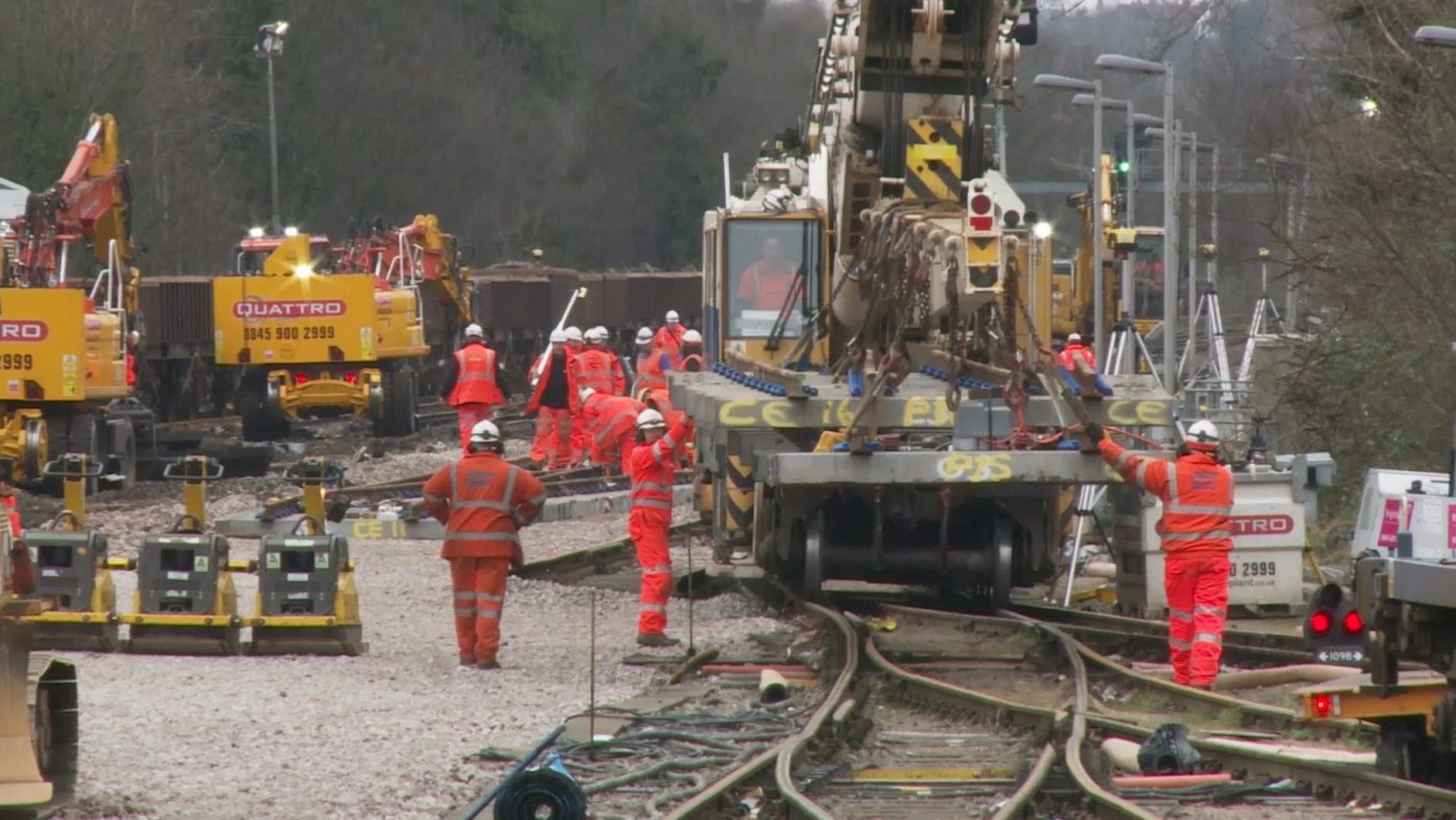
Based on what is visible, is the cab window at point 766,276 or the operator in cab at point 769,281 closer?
the cab window at point 766,276

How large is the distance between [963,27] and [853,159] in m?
1.23

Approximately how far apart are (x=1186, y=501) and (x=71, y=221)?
15557mm

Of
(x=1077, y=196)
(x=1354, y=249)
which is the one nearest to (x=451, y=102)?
(x=1077, y=196)

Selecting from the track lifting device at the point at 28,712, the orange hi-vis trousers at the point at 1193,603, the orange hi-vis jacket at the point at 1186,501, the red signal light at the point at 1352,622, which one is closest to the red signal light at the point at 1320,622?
the red signal light at the point at 1352,622

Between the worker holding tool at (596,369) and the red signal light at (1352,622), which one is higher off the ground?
the worker holding tool at (596,369)

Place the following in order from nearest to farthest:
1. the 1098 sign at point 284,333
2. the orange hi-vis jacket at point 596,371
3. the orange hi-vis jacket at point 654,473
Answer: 1. the orange hi-vis jacket at point 654,473
2. the orange hi-vis jacket at point 596,371
3. the 1098 sign at point 284,333

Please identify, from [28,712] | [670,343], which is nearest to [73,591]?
[28,712]

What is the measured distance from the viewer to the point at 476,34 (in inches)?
2822

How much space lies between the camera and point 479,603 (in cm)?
1395

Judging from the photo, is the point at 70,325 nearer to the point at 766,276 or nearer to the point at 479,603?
the point at 766,276

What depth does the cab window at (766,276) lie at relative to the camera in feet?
57.7

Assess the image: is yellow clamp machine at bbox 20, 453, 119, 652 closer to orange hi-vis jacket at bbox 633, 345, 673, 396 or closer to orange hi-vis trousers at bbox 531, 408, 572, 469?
orange hi-vis trousers at bbox 531, 408, 572, 469

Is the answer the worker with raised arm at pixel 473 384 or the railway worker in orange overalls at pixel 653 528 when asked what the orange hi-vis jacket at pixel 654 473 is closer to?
the railway worker in orange overalls at pixel 653 528

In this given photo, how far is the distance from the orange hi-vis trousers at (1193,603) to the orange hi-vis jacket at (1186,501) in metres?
0.07
